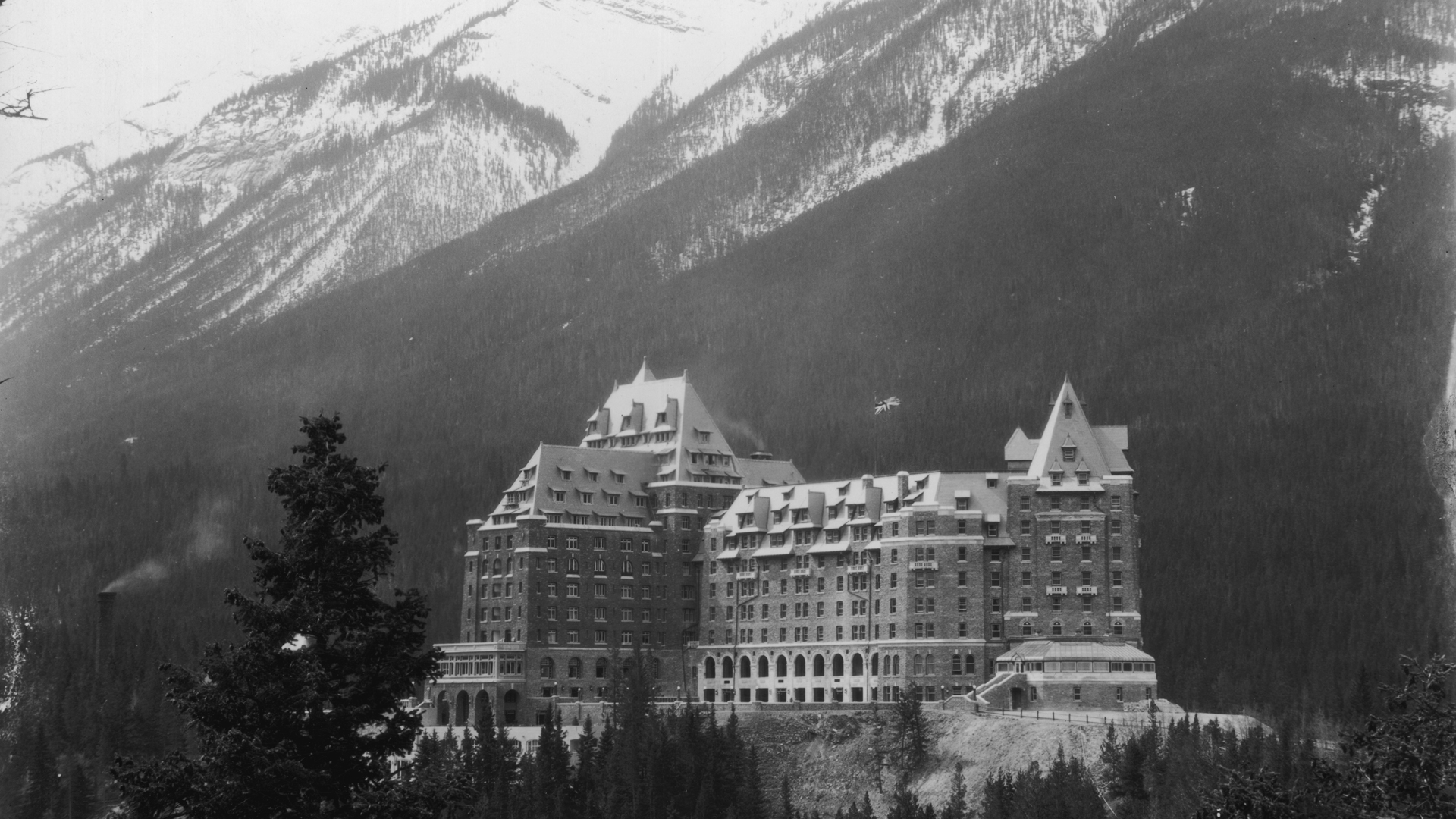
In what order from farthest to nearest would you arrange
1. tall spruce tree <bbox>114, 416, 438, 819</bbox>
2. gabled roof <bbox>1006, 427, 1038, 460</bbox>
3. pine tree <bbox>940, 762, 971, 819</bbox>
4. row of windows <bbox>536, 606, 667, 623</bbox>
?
row of windows <bbox>536, 606, 667, 623</bbox> < gabled roof <bbox>1006, 427, 1038, 460</bbox> < pine tree <bbox>940, 762, 971, 819</bbox> < tall spruce tree <bbox>114, 416, 438, 819</bbox>

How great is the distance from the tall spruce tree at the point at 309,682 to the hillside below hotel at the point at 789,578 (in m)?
108

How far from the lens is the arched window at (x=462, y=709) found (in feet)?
569

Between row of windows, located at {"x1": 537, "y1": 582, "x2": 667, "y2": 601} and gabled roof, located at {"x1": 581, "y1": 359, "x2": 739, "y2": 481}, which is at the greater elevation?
gabled roof, located at {"x1": 581, "y1": 359, "x2": 739, "y2": 481}

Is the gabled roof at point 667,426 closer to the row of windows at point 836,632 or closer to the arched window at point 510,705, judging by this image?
the row of windows at point 836,632

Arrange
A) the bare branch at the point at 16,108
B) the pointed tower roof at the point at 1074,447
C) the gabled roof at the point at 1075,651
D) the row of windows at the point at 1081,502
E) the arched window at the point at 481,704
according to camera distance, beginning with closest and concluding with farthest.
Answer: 1. the bare branch at the point at 16,108
2. the gabled roof at the point at 1075,651
3. the row of windows at the point at 1081,502
4. the pointed tower roof at the point at 1074,447
5. the arched window at the point at 481,704

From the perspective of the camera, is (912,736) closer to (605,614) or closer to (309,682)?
(605,614)

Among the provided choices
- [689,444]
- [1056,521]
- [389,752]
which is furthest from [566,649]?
[389,752]

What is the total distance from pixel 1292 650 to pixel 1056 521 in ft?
134

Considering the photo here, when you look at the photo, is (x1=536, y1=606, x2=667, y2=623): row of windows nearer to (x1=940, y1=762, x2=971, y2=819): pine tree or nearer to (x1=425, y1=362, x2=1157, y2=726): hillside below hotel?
(x1=425, y1=362, x2=1157, y2=726): hillside below hotel

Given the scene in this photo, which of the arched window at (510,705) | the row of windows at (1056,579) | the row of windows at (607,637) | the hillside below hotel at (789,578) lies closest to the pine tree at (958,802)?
the hillside below hotel at (789,578)

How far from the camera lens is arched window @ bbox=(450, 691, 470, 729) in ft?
569

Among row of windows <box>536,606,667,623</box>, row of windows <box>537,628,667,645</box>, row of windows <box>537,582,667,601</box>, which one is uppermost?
row of windows <box>537,582,667,601</box>

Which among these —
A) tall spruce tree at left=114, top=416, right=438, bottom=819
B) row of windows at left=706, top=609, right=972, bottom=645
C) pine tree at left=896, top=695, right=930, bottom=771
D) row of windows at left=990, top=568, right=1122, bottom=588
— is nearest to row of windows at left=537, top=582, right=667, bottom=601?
row of windows at left=706, top=609, right=972, bottom=645

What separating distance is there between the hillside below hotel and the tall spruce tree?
108 metres
